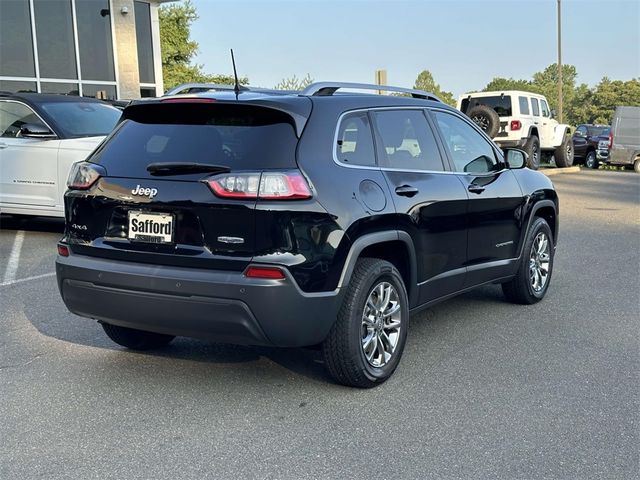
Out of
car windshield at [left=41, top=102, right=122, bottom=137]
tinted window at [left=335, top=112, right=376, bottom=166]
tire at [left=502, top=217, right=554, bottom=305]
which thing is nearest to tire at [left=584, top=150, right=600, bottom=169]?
car windshield at [left=41, top=102, right=122, bottom=137]

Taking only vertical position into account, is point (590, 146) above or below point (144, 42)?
below

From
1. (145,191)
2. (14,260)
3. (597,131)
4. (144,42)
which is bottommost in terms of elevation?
(14,260)

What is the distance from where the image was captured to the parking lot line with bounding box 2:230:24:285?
7076 millimetres

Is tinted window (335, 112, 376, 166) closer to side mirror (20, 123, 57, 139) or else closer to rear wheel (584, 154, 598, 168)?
side mirror (20, 123, 57, 139)

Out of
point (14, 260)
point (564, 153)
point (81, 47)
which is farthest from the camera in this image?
point (564, 153)

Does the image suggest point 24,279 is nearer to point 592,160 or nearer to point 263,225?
point 263,225

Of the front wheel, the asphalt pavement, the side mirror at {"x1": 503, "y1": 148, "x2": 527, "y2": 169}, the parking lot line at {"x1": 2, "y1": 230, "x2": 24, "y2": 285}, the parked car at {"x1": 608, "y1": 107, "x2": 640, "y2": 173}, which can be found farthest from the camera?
the front wheel

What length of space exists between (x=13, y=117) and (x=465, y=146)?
6550 mm

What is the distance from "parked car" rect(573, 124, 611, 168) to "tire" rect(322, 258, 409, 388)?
23.5m

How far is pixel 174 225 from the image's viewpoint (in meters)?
3.82

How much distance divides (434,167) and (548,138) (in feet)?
60.5

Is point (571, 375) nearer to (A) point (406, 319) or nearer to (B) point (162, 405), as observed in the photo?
(A) point (406, 319)

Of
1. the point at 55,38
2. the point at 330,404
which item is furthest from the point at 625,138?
the point at 330,404

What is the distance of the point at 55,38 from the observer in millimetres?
18391
